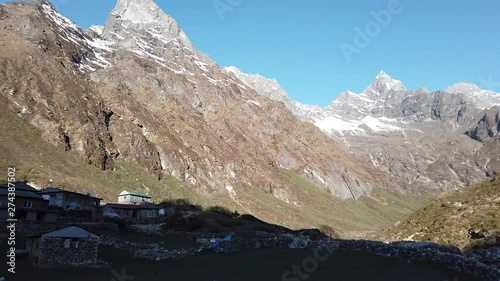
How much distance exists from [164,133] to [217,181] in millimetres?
30069

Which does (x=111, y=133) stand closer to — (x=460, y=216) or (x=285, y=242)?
(x=285, y=242)

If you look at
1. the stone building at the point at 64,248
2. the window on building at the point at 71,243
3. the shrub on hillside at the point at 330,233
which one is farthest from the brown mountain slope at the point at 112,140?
the window on building at the point at 71,243

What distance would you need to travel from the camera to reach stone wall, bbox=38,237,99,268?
Result: 1280 inches

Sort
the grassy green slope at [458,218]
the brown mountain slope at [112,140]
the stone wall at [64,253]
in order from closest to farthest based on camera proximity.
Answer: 1. the stone wall at [64,253]
2. the grassy green slope at [458,218]
3. the brown mountain slope at [112,140]

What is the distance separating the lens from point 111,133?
150 meters

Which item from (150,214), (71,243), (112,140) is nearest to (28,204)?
(71,243)

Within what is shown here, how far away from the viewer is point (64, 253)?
109ft

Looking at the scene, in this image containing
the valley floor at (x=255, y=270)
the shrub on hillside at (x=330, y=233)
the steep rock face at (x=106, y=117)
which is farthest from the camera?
the steep rock face at (x=106, y=117)

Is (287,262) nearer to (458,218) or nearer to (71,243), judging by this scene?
(71,243)

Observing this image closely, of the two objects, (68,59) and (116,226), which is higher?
(68,59)

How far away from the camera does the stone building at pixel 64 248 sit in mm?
32562

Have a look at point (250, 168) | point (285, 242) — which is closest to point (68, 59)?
point (250, 168)

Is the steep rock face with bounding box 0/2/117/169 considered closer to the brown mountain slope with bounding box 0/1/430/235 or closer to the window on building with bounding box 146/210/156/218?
the brown mountain slope with bounding box 0/1/430/235

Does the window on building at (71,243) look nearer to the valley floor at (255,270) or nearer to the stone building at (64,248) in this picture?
the stone building at (64,248)
